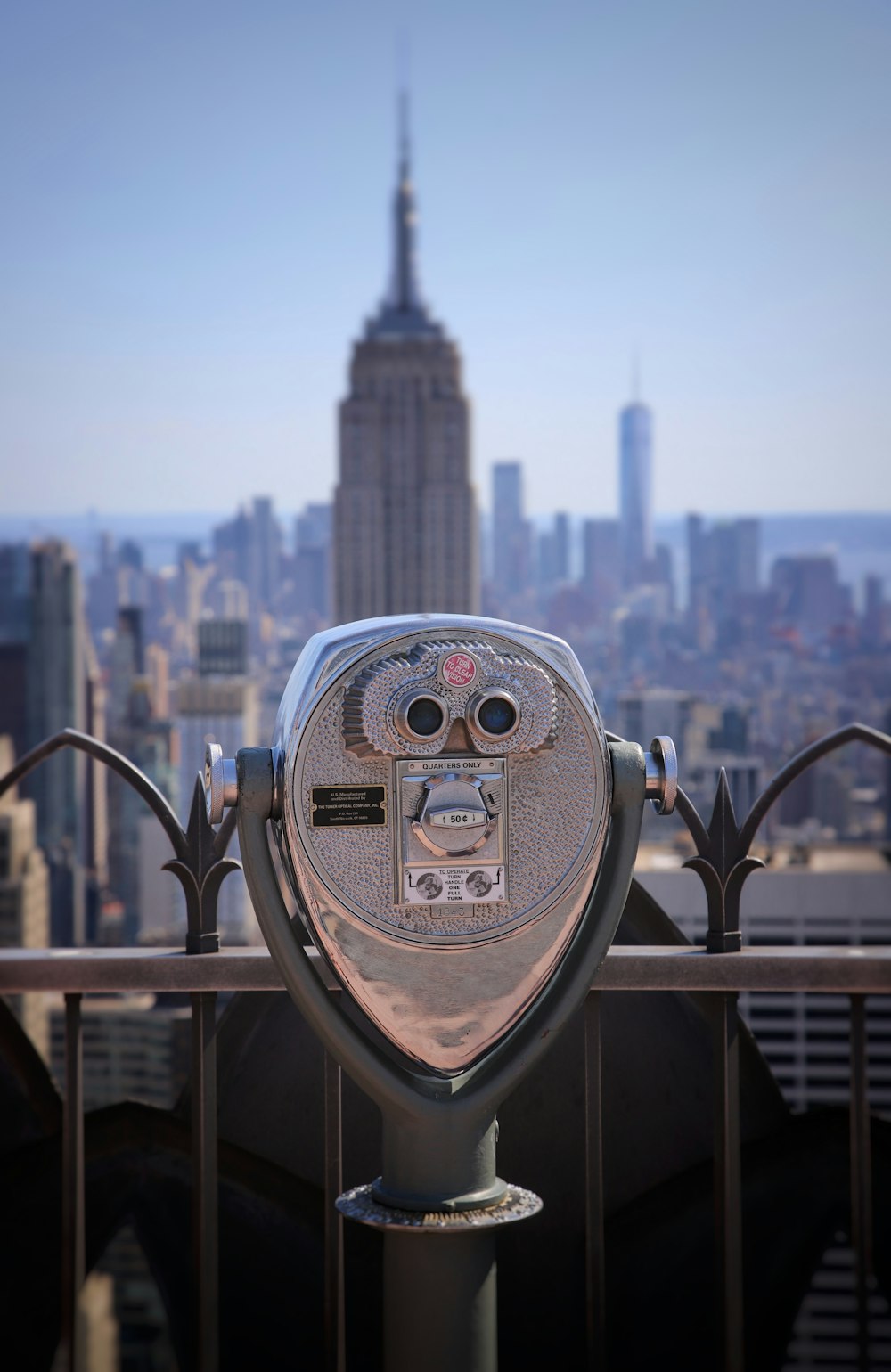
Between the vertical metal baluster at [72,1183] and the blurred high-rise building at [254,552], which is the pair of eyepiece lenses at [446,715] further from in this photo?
the blurred high-rise building at [254,552]

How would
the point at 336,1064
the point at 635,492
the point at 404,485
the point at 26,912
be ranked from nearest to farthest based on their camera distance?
the point at 336,1064 < the point at 26,912 < the point at 404,485 < the point at 635,492

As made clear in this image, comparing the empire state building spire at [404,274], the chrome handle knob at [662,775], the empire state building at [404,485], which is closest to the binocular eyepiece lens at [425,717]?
the chrome handle knob at [662,775]

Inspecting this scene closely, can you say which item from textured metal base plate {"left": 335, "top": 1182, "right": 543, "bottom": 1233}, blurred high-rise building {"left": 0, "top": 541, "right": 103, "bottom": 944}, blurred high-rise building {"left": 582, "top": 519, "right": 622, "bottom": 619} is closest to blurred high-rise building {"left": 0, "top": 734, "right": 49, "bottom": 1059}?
blurred high-rise building {"left": 0, "top": 541, "right": 103, "bottom": 944}

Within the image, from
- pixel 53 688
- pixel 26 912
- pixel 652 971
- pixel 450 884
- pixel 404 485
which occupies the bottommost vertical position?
pixel 26 912

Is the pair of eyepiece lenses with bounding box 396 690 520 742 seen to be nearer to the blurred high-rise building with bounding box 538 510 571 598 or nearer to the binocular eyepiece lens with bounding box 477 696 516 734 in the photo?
the binocular eyepiece lens with bounding box 477 696 516 734

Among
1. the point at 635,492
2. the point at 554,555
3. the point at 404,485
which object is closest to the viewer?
the point at 404,485

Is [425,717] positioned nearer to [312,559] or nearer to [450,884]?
[450,884]

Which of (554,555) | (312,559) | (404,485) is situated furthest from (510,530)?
(404,485)
